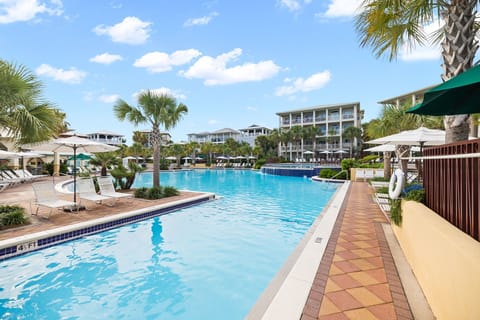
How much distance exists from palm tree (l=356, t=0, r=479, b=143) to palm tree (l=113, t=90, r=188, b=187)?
25.1 feet

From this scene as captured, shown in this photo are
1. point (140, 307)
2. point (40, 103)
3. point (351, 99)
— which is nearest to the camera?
point (140, 307)

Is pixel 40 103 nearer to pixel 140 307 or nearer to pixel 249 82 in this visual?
pixel 140 307

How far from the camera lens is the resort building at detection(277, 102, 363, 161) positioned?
41.5 meters

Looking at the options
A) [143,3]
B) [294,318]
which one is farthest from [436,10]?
[143,3]

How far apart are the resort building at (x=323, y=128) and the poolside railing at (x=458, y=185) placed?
122ft

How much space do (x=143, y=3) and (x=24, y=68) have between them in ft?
25.9

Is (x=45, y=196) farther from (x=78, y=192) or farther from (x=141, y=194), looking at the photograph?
(x=141, y=194)

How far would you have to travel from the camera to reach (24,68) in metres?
5.10

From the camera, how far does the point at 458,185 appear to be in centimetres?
246

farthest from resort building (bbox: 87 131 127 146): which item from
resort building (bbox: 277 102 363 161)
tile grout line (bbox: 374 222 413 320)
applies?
tile grout line (bbox: 374 222 413 320)

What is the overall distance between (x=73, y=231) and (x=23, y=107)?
3.02m

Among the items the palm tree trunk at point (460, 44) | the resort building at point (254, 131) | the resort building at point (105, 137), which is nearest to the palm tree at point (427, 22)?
the palm tree trunk at point (460, 44)

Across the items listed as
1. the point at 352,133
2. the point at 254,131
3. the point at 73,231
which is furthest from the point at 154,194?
the point at 254,131

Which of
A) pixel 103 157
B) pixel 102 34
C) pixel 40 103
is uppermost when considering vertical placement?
pixel 102 34
